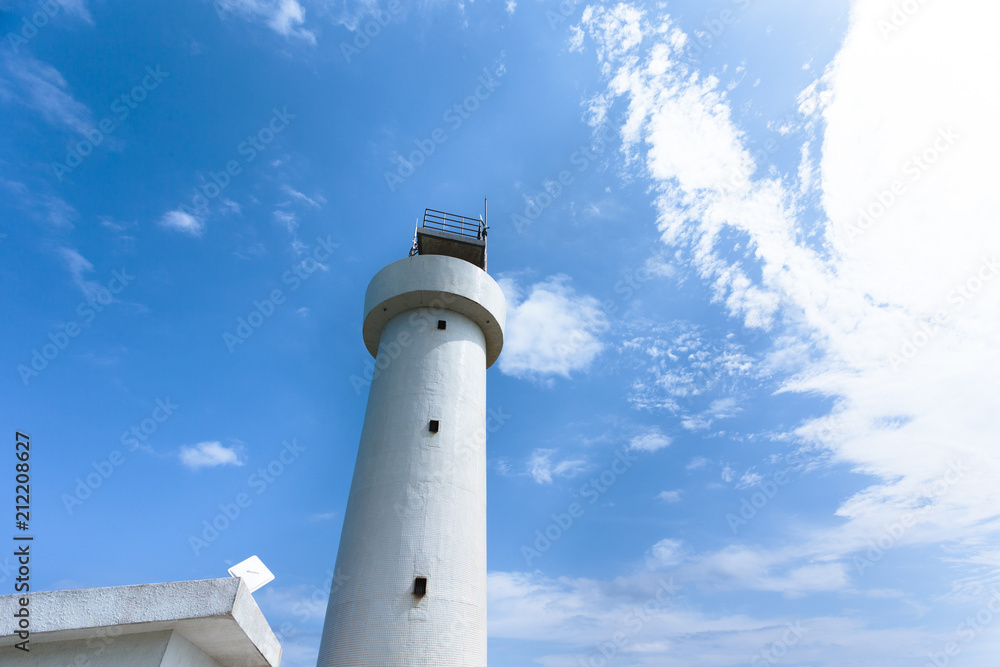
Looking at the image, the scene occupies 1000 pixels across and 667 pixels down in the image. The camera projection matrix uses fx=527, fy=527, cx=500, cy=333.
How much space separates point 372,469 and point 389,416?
4.44 ft

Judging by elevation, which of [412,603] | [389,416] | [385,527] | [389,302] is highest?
[389,302]

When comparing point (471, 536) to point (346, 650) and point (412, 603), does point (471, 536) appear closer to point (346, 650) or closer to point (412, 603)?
point (412, 603)

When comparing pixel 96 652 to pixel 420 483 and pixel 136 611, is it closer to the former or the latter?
pixel 136 611

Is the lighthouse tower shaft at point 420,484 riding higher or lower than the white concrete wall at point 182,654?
higher

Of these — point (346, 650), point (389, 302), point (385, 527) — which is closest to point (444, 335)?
point (389, 302)

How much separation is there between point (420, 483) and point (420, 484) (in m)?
0.02

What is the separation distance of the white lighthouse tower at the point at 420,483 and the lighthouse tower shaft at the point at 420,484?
25mm

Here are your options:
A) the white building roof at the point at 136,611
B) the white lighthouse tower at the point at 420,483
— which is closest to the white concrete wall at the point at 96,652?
the white building roof at the point at 136,611

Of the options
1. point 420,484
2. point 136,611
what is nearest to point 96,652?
point 136,611

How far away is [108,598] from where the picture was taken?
6.12 meters

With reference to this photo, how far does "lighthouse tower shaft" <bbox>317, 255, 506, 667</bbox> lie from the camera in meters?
10.6

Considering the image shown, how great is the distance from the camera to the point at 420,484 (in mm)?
12078

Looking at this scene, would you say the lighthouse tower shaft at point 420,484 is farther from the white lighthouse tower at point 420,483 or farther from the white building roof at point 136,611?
the white building roof at point 136,611

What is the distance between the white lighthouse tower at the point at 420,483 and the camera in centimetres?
1059
